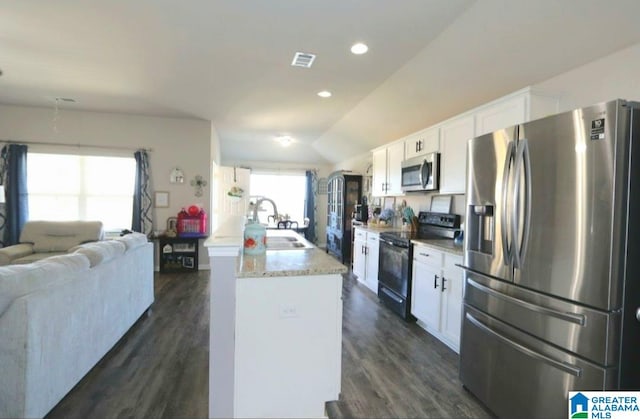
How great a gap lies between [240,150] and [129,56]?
4.77 m

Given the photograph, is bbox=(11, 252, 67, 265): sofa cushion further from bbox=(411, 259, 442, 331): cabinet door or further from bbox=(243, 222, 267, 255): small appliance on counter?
bbox=(411, 259, 442, 331): cabinet door

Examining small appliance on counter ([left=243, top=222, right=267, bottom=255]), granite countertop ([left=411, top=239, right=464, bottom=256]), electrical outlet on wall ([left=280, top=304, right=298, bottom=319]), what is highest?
small appliance on counter ([left=243, top=222, right=267, bottom=255])

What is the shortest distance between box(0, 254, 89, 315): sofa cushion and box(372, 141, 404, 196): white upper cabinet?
3.87 m

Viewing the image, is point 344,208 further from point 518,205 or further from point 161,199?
point 518,205

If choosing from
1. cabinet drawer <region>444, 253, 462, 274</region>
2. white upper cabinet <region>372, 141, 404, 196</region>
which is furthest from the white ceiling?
cabinet drawer <region>444, 253, 462, 274</region>

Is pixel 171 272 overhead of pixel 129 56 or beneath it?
beneath

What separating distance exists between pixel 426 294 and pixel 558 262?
1.70 metres

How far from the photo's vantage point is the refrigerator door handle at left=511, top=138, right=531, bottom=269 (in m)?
1.71

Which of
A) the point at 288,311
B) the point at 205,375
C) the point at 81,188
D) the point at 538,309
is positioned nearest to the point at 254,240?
the point at 288,311

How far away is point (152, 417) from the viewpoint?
74.8 inches

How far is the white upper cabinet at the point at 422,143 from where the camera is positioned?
3.59 m

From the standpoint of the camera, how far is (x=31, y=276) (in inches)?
68.5

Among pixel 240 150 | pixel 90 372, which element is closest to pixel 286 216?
pixel 240 150

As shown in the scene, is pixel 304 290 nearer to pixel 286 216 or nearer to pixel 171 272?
pixel 171 272
